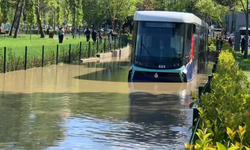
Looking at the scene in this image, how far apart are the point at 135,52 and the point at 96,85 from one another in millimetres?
2470

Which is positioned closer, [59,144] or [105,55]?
[59,144]

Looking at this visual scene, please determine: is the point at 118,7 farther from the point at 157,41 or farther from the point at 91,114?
the point at 91,114

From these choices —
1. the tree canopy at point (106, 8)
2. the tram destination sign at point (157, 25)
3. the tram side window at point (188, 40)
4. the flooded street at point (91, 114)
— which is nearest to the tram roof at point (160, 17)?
the tram destination sign at point (157, 25)

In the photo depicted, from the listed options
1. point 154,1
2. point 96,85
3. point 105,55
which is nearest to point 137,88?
point 96,85

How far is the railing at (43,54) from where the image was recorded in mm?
22625

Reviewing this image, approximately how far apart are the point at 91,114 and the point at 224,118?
24.1 ft

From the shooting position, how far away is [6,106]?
13938 mm

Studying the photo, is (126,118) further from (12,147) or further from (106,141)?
(12,147)

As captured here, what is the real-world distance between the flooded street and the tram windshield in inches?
51.4

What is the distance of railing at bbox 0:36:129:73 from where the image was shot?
2262 centimetres

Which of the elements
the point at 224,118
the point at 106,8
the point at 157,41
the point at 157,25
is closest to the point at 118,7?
the point at 106,8

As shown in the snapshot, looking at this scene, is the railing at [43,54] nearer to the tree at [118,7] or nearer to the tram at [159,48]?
the tram at [159,48]

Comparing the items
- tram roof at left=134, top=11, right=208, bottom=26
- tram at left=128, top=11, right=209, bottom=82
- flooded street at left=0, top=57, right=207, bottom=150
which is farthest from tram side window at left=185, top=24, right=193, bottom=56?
flooded street at left=0, top=57, right=207, bottom=150

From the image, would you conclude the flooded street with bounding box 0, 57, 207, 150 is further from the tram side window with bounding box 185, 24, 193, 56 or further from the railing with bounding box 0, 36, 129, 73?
the tram side window with bounding box 185, 24, 193, 56
